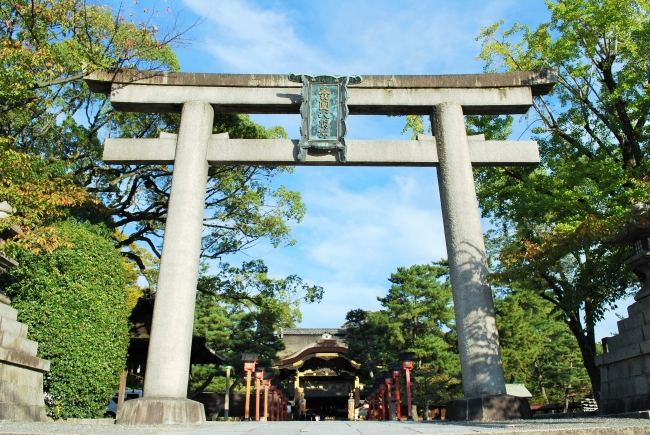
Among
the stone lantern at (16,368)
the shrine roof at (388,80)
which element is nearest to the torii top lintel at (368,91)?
the shrine roof at (388,80)

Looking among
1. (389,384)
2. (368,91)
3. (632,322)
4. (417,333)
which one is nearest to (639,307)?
(632,322)

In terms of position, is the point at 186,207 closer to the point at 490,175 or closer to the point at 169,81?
the point at 169,81

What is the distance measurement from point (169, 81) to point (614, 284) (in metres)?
9.38

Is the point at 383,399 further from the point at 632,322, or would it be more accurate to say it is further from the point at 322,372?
the point at 632,322

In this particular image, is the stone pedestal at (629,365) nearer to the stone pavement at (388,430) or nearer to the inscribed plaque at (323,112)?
A: the stone pavement at (388,430)

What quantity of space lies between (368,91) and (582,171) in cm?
518

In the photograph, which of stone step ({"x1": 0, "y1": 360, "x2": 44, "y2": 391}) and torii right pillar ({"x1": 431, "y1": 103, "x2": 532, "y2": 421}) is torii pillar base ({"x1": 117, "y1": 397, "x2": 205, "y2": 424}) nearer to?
stone step ({"x1": 0, "y1": 360, "x2": 44, "y2": 391})

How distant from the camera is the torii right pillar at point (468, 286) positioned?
7.49 m

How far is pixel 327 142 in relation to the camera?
9188mm

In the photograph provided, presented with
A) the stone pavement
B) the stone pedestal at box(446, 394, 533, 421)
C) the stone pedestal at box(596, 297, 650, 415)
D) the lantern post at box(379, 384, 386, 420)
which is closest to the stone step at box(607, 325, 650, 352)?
the stone pedestal at box(596, 297, 650, 415)

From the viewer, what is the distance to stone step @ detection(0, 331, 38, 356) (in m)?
7.09

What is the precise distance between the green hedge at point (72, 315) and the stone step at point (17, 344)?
957mm

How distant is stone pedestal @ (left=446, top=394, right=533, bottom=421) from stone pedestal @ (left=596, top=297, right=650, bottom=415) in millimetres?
1565

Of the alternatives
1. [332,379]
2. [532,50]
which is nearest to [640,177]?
[532,50]
